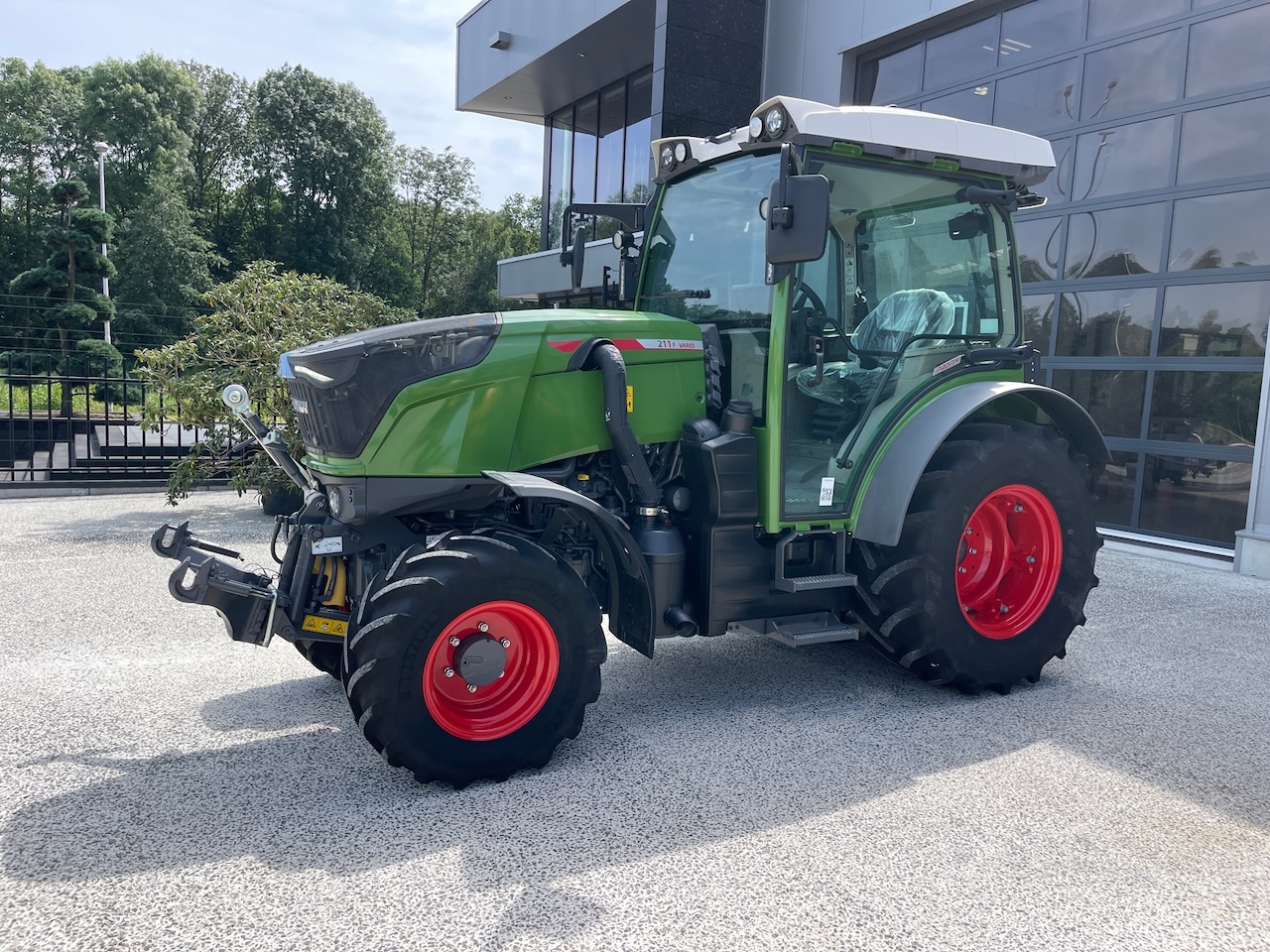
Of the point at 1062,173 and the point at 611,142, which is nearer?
the point at 1062,173

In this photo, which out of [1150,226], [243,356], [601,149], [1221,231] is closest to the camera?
[1221,231]

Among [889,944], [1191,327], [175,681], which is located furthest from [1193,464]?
[175,681]

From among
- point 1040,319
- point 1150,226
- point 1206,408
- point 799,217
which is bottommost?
point 1206,408

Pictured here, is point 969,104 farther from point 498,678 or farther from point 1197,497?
point 498,678

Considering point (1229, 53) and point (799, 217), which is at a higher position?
point (1229, 53)

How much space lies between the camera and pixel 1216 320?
801cm

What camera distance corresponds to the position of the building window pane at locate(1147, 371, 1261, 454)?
7.80 metres

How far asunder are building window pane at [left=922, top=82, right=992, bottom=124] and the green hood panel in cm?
707

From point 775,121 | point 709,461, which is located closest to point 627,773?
point 709,461

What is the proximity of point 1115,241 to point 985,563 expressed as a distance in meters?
5.67

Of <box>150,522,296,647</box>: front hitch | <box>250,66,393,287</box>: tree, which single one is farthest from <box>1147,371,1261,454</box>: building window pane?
<box>250,66,393,287</box>: tree

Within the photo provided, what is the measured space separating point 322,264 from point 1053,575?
37134mm

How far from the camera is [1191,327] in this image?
8.17 meters

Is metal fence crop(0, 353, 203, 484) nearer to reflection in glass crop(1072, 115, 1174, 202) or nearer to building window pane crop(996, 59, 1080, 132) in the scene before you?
building window pane crop(996, 59, 1080, 132)
